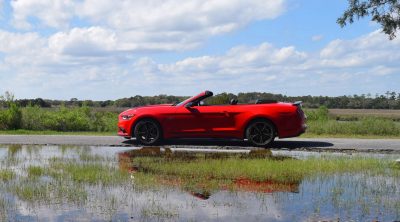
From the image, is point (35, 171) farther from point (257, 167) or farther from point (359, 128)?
point (359, 128)

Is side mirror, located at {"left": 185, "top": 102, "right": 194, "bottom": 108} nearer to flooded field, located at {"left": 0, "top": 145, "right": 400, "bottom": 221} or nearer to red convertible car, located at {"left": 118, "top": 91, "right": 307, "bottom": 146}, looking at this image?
red convertible car, located at {"left": 118, "top": 91, "right": 307, "bottom": 146}

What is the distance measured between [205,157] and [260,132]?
2.86 m

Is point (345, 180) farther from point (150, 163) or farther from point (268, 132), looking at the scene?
point (268, 132)

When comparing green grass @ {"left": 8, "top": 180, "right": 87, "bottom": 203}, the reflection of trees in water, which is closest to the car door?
the reflection of trees in water

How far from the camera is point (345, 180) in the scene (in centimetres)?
861

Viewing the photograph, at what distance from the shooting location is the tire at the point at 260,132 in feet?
45.5

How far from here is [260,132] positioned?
13906 mm

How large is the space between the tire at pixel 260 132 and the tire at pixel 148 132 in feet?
8.35

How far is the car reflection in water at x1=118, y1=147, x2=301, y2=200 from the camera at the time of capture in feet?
25.4

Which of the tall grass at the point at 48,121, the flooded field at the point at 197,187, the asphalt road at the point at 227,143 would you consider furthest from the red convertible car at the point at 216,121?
the tall grass at the point at 48,121

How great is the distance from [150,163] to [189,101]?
14.1ft

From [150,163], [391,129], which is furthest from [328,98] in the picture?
[150,163]

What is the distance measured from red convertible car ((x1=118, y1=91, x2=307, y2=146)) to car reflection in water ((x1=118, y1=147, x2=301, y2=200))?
0.95 meters

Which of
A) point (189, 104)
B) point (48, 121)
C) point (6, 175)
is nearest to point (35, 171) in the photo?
point (6, 175)
